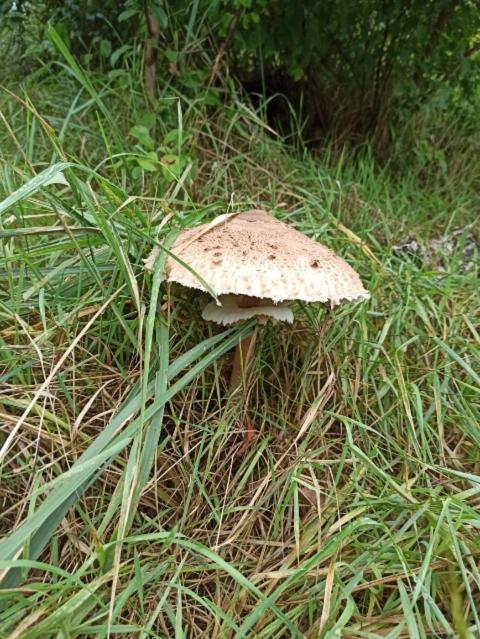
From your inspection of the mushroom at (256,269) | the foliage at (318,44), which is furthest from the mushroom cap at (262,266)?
the foliage at (318,44)

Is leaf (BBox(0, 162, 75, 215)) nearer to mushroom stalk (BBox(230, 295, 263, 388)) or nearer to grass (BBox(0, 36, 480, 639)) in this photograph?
grass (BBox(0, 36, 480, 639))

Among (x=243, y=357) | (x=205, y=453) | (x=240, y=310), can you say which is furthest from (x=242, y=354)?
(x=205, y=453)

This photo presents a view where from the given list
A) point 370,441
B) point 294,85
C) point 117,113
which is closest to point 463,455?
point 370,441

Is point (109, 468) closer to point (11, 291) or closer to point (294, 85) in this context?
point (11, 291)

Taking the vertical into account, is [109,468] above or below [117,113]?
below

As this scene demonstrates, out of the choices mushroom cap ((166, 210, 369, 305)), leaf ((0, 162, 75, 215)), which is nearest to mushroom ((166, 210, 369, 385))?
mushroom cap ((166, 210, 369, 305))

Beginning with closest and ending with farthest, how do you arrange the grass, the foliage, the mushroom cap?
the grass
the mushroom cap
the foliage
